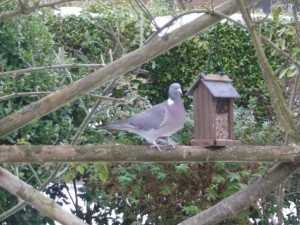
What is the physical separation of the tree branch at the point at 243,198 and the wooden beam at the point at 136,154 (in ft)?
0.31

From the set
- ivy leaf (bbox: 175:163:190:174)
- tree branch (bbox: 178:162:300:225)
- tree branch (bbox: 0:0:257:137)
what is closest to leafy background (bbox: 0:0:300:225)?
ivy leaf (bbox: 175:163:190:174)

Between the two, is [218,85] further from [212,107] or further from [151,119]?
[151,119]

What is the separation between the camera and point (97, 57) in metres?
5.95

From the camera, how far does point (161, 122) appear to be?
9.66ft

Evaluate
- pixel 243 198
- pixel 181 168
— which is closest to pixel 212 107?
pixel 243 198

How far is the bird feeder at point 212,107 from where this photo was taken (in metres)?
2.94

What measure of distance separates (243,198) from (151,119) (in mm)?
528

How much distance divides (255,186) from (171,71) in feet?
11.4

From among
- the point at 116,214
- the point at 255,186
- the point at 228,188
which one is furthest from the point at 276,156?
the point at 116,214

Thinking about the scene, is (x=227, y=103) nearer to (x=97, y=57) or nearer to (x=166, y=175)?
(x=166, y=175)

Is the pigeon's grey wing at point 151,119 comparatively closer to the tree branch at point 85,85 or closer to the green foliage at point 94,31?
the tree branch at point 85,85

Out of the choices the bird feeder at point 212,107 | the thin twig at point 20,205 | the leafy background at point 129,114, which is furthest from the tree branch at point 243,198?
the leafy background at point 129,114

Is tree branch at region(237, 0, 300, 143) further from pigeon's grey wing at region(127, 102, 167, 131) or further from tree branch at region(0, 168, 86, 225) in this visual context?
tree branch at region(0, 168, 86, 225)

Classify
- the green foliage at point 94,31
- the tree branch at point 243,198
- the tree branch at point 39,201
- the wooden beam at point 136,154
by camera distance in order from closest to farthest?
the wooden beam at point 136,154
the tree branch at point 243,198
the tree branch at point 39,201
the green foliage at point 94,31
